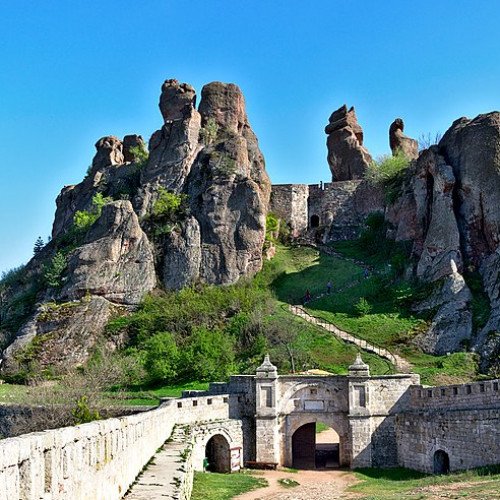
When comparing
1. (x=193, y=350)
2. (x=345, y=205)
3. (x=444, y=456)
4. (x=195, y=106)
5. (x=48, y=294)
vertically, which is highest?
(x=195, y=106)

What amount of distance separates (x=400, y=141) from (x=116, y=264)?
2952 centimetres

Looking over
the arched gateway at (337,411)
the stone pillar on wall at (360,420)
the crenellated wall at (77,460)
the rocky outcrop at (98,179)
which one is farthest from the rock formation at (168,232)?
the crenellated wall at (77,460)

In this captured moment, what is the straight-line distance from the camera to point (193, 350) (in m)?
43.8

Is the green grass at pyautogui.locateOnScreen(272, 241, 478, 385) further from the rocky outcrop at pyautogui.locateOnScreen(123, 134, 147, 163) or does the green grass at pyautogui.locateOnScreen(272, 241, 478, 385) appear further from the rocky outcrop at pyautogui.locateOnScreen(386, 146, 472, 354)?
the rocky outcrop at pyautogui.locateOnScreen(123, 134, 147, 163)

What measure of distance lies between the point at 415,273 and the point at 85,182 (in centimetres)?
3601

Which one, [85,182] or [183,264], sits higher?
[85,182]

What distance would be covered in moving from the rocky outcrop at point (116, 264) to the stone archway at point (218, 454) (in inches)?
781

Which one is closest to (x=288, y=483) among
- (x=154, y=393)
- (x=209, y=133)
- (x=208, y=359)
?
(x=154, y=393)

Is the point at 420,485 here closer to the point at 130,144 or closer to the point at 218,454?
the point at 218,454

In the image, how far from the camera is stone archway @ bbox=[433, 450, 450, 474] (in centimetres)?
3023

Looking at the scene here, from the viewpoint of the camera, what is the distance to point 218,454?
111 ft

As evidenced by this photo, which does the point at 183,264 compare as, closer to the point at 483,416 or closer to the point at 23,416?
the point at 23,416

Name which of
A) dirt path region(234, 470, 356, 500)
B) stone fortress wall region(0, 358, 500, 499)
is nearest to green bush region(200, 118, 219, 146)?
stone fortress wall region(0, 358, 500, 499)

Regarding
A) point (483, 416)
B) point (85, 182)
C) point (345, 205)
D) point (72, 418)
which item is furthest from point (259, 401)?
point (85, 182)
